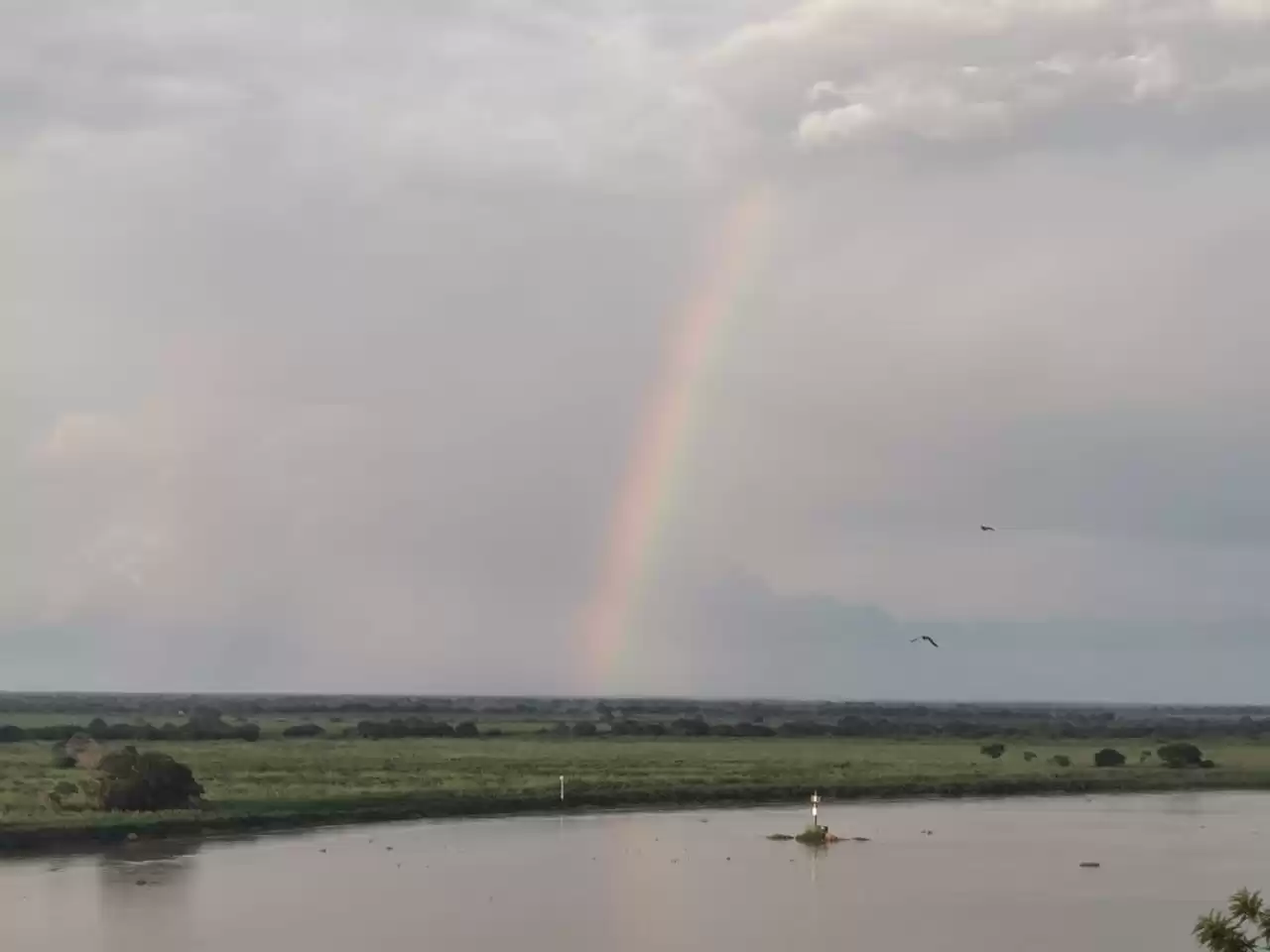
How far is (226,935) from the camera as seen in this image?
A: 2888 cm

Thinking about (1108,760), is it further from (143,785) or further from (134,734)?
(134,734)

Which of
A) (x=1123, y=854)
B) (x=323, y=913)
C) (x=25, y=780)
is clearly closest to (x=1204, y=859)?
(x=1123, y=854)

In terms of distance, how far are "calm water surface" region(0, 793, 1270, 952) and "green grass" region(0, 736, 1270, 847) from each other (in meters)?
2.49

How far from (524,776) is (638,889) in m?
29.5

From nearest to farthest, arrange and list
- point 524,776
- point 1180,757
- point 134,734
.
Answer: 1. point 524,776
2. point 1180,757
3. point 134,734

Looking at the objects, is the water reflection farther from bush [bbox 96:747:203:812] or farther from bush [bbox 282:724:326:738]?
bush [bbox 282:724:326:738]

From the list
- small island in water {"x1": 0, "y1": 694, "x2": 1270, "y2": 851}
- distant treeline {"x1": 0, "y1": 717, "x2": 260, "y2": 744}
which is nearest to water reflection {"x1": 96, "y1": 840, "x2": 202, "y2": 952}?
small island in water {"x1": 0, "y1": 694, "x2": 1270, "y2": 851}

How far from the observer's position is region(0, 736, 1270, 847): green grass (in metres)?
48.4

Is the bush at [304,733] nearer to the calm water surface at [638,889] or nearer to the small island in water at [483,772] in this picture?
the small island in water at [483,772]

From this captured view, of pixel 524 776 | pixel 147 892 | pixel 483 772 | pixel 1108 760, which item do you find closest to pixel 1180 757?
pixel 1108 760

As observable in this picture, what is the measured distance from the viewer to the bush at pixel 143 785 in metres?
46.9

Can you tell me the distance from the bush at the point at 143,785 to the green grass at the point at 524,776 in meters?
0.98

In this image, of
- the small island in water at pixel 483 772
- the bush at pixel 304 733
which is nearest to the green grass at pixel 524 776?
the small island in water at pixel 483 772

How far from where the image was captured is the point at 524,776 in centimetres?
6431
